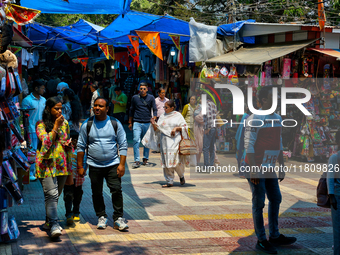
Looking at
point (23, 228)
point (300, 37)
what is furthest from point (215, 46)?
point (23, 228)

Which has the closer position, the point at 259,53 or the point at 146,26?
the point at 259,53

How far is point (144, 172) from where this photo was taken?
33.5 ft

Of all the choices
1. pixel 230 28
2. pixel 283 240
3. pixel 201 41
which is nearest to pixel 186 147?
pixel 283 240

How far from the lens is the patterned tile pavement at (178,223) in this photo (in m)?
5.18

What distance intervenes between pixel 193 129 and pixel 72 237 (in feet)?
18.4

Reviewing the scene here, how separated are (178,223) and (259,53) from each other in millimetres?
6880

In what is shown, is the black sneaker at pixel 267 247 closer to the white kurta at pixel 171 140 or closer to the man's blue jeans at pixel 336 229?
the man's blue jeans at pixel 336 229

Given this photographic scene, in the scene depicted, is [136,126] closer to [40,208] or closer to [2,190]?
[40,208]

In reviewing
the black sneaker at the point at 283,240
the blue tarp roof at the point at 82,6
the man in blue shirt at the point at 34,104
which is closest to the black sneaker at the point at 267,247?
the black sneaker at the point at 283,240

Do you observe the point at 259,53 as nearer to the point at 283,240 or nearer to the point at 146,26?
the point at 146,26

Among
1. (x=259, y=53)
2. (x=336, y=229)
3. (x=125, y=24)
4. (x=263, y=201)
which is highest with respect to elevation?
(x=125, y=24)

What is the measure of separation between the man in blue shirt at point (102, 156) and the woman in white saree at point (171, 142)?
2781 millimetres

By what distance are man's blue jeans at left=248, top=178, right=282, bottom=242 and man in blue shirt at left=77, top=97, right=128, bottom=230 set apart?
1.74 metres

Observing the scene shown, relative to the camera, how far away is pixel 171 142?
28.5ft
